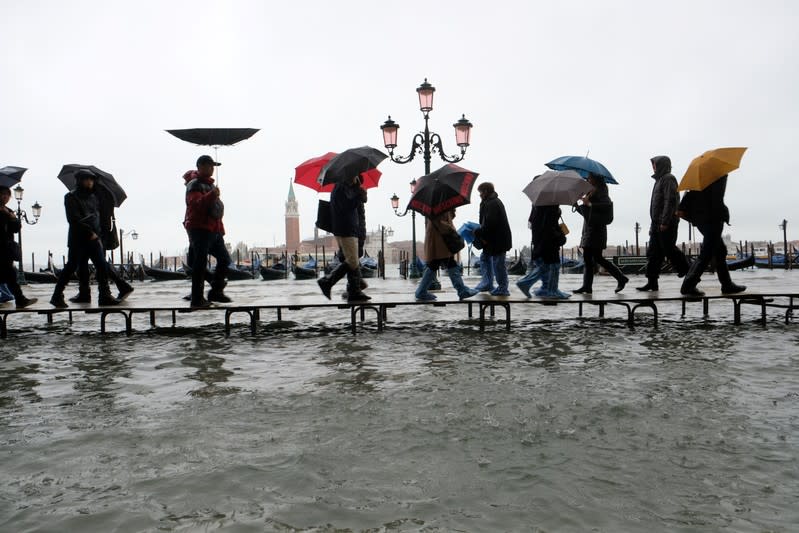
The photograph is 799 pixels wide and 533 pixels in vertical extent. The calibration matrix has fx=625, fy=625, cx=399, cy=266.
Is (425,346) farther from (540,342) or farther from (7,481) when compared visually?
(7,481)

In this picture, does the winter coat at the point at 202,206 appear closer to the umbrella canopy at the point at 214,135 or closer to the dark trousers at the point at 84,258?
the umbrella canopy at the point at 214,135

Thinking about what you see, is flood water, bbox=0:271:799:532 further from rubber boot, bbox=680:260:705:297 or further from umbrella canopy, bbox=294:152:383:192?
umbrella canopy, bbox=294:152:383:192

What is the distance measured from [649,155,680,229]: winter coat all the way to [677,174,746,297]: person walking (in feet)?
0.34

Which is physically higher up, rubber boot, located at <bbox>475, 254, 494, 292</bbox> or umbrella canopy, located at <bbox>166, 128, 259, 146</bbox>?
umbrella canopy, located at <bbox>166, 128, 259, 146</bbox>

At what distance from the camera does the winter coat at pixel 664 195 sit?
7367mm

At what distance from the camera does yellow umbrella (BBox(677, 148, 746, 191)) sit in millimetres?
6918

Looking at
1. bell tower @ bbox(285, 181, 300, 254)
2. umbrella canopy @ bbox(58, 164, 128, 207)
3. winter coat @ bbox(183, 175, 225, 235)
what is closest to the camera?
winter coat @ bbox(183, 175, 225, 235)

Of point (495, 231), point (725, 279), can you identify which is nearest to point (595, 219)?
point (495, 231)

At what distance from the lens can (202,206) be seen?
6.60m

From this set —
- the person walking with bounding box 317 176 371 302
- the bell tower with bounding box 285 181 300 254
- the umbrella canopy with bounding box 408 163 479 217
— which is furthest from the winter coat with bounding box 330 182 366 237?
the bell tower with bounding box 285 181 300 254

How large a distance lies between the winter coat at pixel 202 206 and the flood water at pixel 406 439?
1407 millimetres

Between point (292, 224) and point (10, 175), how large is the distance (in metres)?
123

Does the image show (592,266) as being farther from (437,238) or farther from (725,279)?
(437,238)

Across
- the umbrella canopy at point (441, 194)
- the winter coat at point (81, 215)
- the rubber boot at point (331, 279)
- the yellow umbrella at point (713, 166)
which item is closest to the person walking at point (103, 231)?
the winter coat at point (81, 215)
